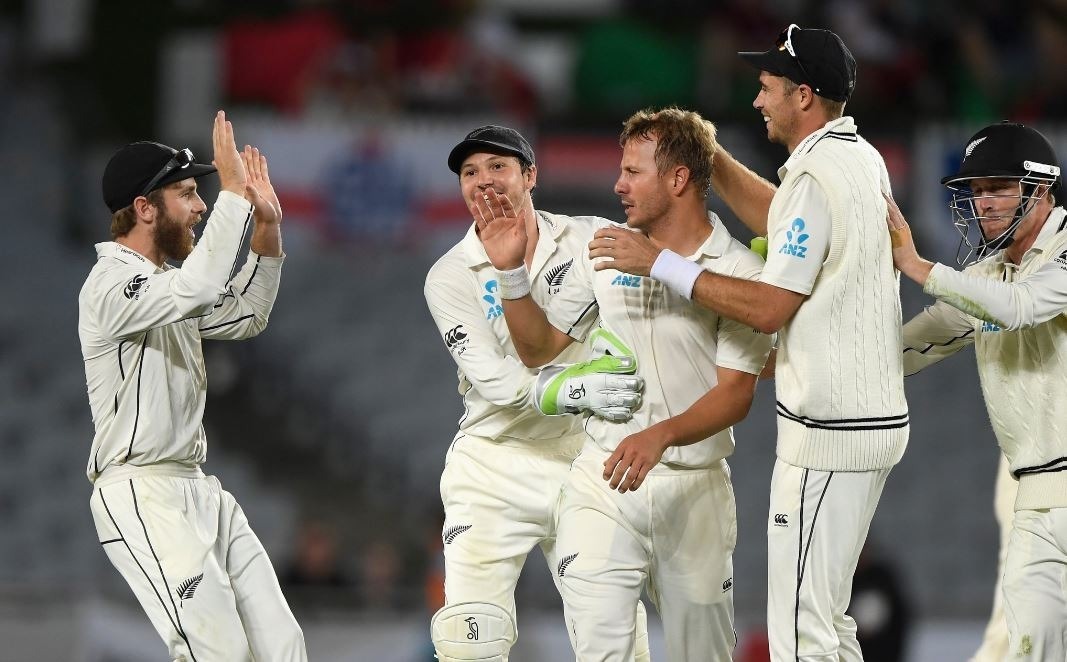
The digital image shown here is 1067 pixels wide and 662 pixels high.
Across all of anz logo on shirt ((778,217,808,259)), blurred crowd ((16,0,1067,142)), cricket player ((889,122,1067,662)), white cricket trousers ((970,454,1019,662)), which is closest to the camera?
anz logo on shirt ((778,217,808,259))

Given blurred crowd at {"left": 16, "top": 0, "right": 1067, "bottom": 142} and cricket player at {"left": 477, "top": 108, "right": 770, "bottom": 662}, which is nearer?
cricket player at {"left": 477, "top": 108, "right": 770, "bottom": 662}

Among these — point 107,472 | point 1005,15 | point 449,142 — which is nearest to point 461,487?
point 107,472

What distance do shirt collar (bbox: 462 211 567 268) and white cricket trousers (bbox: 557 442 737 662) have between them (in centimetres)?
90

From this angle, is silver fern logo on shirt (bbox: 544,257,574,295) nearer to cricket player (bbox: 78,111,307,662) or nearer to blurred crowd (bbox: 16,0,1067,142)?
cricket player (bbox: 78,111,307,662)

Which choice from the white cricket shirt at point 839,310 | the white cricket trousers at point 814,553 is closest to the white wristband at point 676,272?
the white cricket shirt at point 839,310

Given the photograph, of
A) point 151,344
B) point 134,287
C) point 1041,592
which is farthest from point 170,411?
point 1041,592

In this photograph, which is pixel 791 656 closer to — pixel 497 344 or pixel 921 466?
pixel 497 344

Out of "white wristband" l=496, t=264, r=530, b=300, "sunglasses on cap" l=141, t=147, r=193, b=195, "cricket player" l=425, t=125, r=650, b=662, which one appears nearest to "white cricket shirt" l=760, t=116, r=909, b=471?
"white wristband" l=496, t=264, r=530, b=300

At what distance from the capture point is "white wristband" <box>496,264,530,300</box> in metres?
4.32

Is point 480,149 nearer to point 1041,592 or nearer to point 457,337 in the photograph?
point 457,337

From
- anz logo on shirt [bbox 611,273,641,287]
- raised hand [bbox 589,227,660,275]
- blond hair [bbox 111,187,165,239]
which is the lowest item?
anz logo on shirt [bbox 611,273,641,287]

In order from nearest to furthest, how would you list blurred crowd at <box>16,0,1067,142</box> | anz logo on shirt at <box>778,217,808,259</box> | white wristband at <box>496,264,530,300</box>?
anz logo on shirt at <box>778,217,808,259</box> → white wristband at <box>496,264,530,300</box> → blurred crowd at <box>16,0,1067,142</box>

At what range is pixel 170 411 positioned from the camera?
4.59 meters

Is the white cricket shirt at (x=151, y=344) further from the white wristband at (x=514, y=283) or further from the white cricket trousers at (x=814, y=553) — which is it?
the white cricket trousers at (x=814, y=553)
